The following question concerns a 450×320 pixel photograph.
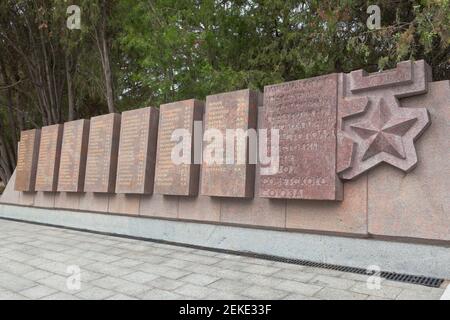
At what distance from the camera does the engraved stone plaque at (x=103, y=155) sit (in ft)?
25.6

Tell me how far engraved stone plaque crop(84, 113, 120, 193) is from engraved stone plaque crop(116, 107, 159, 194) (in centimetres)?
26

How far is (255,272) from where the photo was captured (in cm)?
460

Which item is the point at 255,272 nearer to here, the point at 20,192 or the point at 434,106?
the point at 434,106

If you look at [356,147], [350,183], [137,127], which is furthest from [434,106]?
[137,127]

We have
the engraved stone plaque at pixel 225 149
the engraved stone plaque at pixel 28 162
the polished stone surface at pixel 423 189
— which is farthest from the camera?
the engraved stone plaque at pixel 28 162

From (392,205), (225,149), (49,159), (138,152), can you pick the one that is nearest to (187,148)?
(225,149)

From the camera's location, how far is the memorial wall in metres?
4.41

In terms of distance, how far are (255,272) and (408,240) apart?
1.83 metres

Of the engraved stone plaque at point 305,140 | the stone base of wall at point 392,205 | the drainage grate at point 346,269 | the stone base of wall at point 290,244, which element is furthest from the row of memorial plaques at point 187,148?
the drainage grate at point 346,269

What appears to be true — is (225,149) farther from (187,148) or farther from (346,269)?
(346,269)

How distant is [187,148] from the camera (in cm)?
655

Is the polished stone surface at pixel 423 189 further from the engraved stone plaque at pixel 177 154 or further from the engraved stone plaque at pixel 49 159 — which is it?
the engraved stone plaque at pixel 49 159

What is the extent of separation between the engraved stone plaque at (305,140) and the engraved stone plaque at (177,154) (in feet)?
4.59

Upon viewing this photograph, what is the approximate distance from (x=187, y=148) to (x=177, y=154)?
0.23 meters
